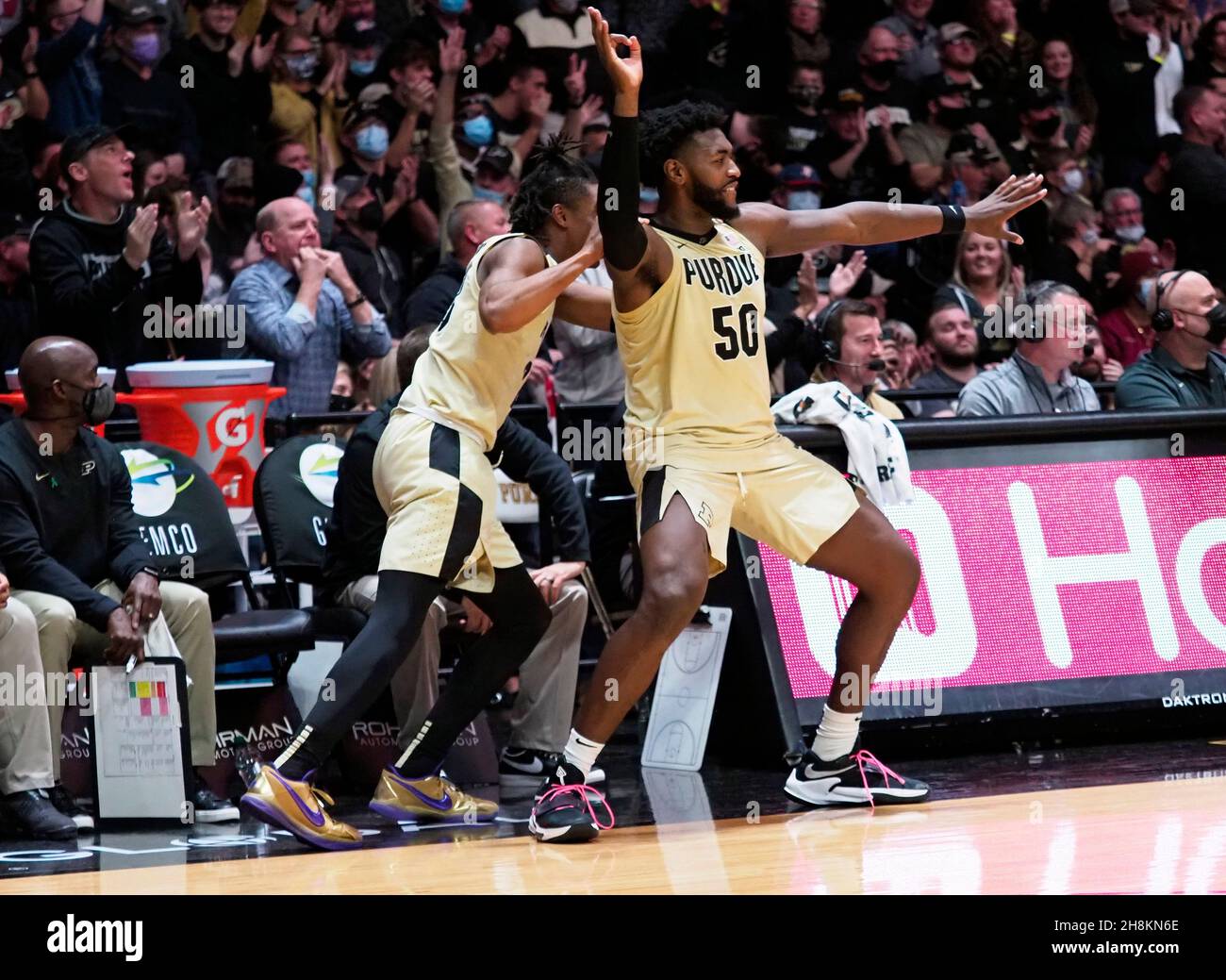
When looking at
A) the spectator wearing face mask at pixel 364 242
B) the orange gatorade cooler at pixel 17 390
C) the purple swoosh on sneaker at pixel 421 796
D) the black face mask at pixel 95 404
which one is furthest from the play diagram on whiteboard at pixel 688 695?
the spectator wearing face mask at pixel 364 242

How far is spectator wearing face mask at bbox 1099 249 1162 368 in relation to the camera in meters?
11.1

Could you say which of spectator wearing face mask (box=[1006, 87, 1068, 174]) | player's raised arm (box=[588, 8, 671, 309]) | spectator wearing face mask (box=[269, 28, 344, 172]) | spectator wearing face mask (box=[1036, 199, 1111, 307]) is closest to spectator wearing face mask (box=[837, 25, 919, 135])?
spectator wearing face mask (box=[1006, 87, 1068, 174])

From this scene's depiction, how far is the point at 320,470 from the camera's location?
7.53 metres

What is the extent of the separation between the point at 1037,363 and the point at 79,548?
160 inches

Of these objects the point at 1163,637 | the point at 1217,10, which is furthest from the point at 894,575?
the point at 1217,10

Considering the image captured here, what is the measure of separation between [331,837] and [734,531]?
2173 mm

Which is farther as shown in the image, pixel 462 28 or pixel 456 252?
pixel 462 28

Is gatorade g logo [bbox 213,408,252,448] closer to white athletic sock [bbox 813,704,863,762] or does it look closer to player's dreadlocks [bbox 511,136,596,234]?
player's dreadlocks [bbox 511,136,596,234]

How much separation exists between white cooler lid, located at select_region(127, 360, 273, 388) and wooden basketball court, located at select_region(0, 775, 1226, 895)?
247 cm

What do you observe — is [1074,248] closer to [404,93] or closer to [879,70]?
[879,70]

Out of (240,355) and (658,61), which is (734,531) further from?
(658,61)

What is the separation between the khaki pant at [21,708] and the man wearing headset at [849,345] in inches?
141

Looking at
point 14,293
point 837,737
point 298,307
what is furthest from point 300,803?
point 14,293

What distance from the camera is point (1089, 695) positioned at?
7293 mm
